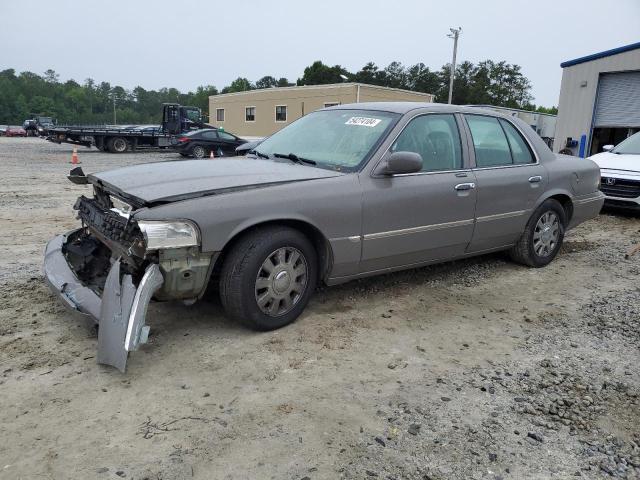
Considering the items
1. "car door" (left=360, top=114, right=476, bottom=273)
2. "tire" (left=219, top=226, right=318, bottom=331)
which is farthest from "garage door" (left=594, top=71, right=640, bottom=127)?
"tire" (left=219, top=226, right=318, bottom=331)

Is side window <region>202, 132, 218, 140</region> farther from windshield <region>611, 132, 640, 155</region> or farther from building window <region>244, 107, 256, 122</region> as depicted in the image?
building window <region>244, 107, 256, 122</region>

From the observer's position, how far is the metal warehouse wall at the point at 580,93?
16.2m

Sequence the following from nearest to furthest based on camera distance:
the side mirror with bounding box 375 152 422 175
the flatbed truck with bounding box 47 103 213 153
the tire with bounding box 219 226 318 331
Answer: the tire with bounding box 219 226 318 331, the side mirror with bounding box 375 152 422 175, the flatbed truck with bounding box 47 103 213 153

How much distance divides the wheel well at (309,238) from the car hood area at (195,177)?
0.28 meters

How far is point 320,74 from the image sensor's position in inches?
2628

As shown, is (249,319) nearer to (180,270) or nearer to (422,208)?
(180,270)

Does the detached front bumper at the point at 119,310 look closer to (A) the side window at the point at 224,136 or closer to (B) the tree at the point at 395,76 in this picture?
(A) the side window at the point at 224,136

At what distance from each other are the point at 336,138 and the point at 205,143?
55.7 ft

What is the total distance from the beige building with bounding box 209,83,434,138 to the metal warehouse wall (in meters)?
15.6

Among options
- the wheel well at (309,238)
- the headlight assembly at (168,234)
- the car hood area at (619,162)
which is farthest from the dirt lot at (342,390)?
the car hood area at (619,162)

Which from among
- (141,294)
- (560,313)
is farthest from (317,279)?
(560,313)

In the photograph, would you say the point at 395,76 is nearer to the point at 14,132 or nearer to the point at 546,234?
the point at 14,132

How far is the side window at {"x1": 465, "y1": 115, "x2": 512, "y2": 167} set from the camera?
4688 mm

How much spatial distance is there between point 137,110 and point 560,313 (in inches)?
4790
